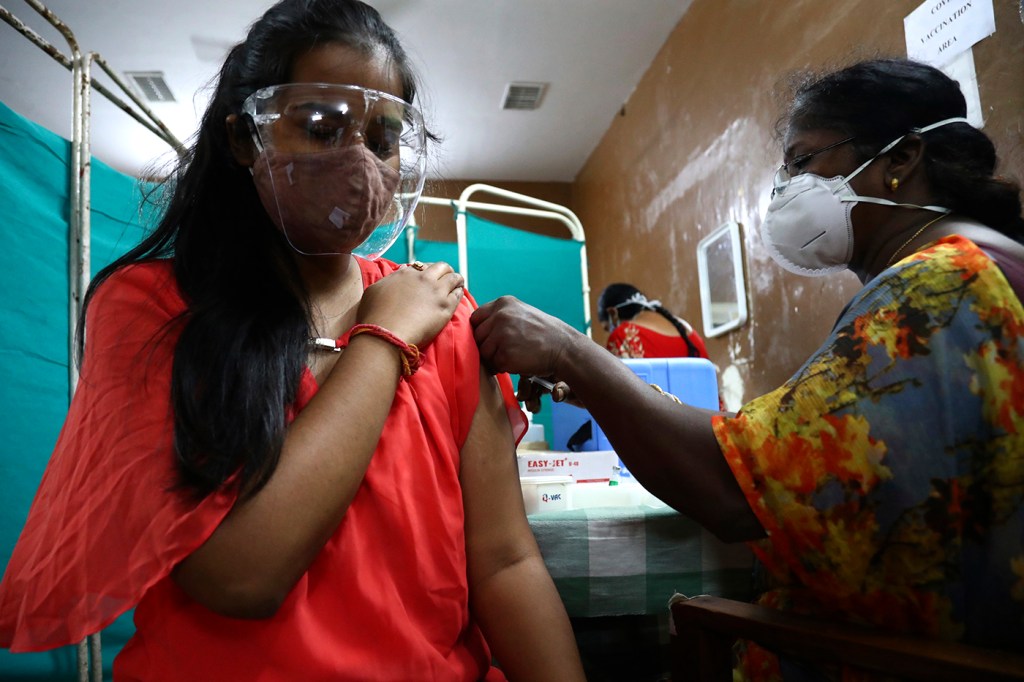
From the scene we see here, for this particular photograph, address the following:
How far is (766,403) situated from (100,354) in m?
0.88

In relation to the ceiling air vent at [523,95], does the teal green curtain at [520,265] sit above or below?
below

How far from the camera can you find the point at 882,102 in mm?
1428

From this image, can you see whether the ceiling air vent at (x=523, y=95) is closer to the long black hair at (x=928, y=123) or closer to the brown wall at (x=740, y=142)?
the brown wall at (x=740, y=142)

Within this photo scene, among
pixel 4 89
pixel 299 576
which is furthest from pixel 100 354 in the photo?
pixel 4 89

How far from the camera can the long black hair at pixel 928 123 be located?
1323mm

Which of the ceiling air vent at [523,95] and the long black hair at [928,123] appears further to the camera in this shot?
the ceiling air vent at [523,95]

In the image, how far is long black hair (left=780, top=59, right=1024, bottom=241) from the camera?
132 centimetres

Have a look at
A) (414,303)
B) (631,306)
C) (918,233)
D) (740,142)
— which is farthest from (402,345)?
(740,142)

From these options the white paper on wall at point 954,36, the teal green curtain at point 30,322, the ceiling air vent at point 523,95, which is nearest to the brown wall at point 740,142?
the white paper on wall at point 954,36

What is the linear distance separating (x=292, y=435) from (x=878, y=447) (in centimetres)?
75

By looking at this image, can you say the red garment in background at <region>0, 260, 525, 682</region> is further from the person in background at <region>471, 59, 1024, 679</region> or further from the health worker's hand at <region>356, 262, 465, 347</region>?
the person in background at <region>471, 59, 1024, 679</region>

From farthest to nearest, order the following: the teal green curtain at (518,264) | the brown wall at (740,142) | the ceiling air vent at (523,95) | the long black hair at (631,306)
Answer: the ceiling air vent at (523,95) → the teal green curtain at (518,264) → the long black hair at (631,306) → the brown wall at (740,142)

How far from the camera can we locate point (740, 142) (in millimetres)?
3676

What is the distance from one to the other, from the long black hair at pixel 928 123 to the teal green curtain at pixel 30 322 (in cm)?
193
